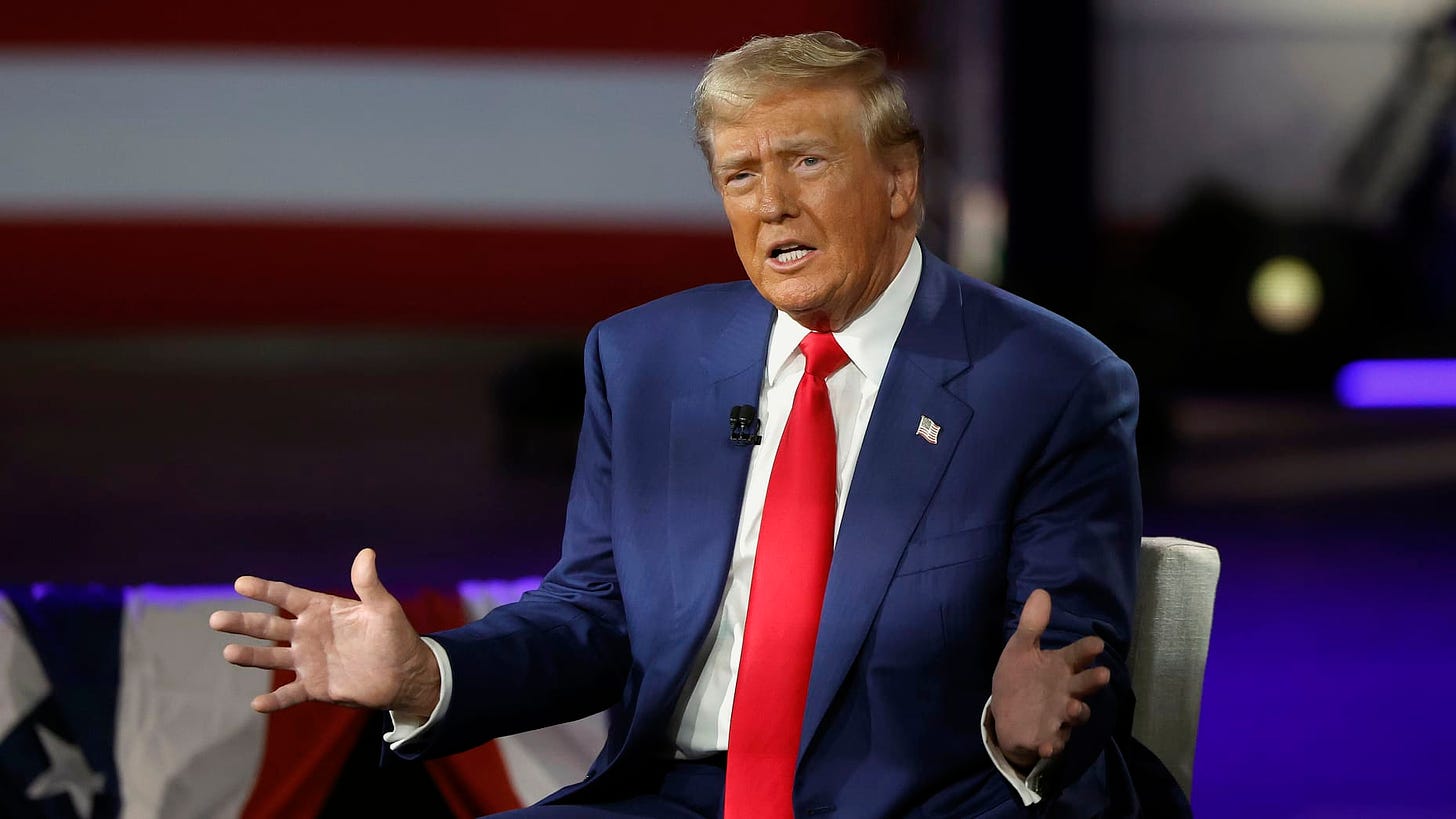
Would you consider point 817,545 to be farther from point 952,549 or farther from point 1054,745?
point 1054,745

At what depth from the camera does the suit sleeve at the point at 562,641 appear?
125cm

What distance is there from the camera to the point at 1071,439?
1260 millimetres

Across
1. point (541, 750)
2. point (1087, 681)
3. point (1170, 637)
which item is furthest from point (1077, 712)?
point (541, 750)

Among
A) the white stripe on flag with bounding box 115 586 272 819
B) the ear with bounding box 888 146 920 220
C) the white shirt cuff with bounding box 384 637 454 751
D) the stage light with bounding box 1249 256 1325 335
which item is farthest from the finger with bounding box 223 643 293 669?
the stage light with bounding box 1249 256 1325 335

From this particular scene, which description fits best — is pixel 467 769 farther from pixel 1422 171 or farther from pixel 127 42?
pixel 1422 171

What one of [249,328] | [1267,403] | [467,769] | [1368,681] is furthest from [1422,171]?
[467,769]

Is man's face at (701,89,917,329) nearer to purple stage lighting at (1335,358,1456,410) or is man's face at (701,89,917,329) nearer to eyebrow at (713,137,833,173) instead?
eyebrow at (713,137,833,173)

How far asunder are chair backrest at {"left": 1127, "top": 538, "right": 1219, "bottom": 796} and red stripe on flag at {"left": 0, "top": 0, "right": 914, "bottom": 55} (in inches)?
223

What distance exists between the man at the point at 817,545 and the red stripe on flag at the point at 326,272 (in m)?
5.53

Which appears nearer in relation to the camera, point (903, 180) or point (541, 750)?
point (903, 180)

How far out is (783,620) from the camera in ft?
4.18

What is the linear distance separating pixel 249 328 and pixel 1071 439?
638cm

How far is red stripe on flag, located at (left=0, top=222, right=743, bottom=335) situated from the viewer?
6.89 meters

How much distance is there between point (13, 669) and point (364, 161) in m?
5.33
